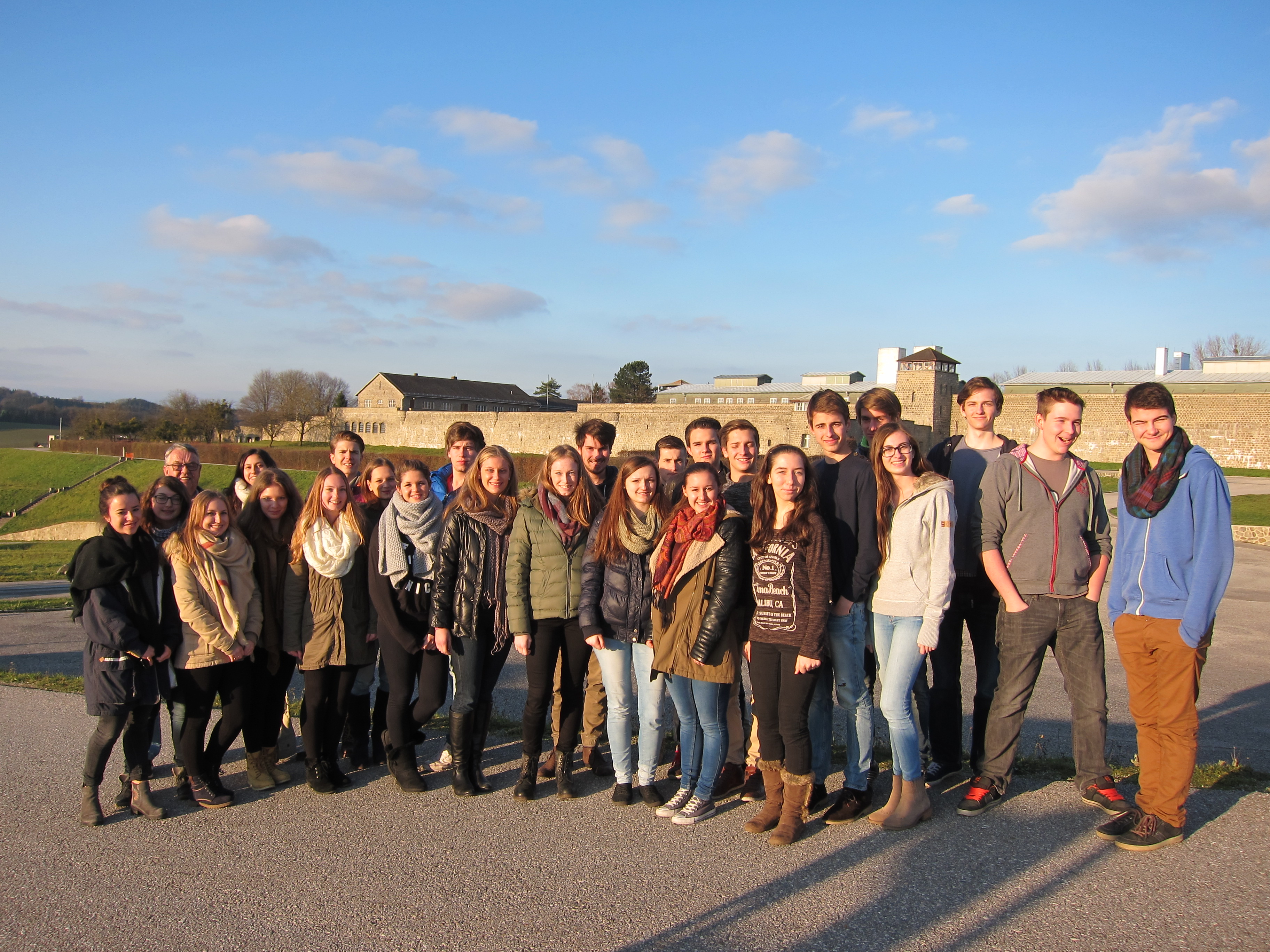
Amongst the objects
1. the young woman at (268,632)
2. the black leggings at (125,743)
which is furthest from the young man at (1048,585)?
the black leggings at (125,743)

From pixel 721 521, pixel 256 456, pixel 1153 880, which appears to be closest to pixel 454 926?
pixel 721 521

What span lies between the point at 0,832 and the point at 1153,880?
18.1ft

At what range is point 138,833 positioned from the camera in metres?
3.93

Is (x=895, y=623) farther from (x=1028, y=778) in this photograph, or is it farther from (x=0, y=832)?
(x=0, y=832)

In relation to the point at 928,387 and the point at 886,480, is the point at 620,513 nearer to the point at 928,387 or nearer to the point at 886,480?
the point at 886,480

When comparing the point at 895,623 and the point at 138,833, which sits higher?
the point at 895,623

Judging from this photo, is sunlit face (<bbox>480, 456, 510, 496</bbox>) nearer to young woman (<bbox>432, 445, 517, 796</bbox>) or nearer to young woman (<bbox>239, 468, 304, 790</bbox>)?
young woman (<bbox>432, 445, 517, 796</bbox>)

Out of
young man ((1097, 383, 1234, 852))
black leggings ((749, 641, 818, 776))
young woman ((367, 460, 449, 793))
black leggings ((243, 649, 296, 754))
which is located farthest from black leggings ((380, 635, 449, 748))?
young man ((1097, 383, 1234, 852))

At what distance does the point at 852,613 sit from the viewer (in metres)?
4.02

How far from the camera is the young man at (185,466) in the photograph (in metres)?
5.26

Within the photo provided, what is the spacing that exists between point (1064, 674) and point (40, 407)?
13217cm

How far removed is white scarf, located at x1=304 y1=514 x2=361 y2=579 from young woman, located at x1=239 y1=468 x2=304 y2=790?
19 cm

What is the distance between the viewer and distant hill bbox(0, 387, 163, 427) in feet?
320

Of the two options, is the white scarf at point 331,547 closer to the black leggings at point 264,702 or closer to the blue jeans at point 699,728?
the black leggings at point 264,702
